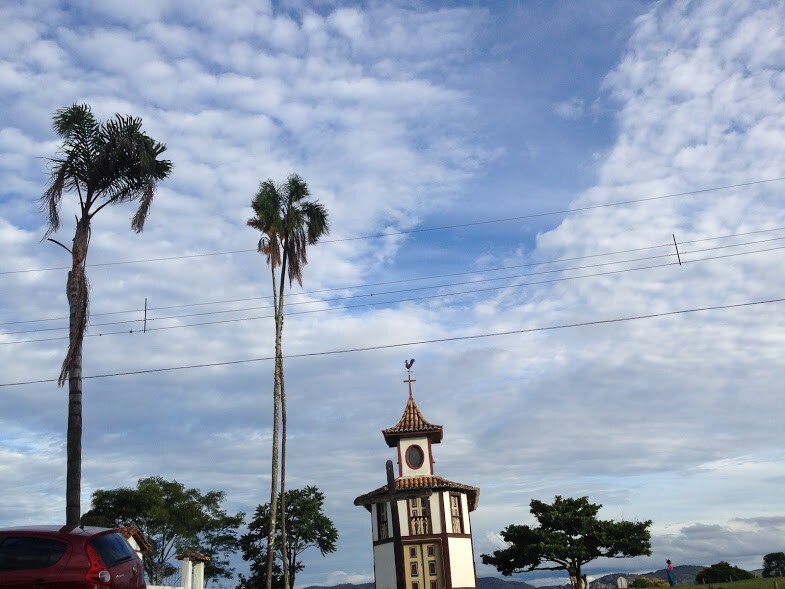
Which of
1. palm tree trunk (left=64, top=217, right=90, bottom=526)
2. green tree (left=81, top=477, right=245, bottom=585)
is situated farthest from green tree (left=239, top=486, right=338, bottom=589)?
palm tree trunk (left=64, top=217, right=90, bottom=526)

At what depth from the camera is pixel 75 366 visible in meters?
21.5

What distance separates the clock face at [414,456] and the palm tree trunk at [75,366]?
24.3m

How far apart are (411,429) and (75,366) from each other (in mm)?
24226

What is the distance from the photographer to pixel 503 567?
44.7m

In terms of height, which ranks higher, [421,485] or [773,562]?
[421,485]

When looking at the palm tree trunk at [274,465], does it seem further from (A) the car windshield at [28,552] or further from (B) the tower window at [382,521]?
(A) the car windshield at [28,552]

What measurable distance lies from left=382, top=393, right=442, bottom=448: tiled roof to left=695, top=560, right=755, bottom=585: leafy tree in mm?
18786

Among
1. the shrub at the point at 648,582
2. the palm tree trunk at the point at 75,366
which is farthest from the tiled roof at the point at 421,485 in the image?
the palm tree trunk at the point at 75,366

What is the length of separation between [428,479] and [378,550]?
15.6 feet

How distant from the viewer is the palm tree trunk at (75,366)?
20.2 meters

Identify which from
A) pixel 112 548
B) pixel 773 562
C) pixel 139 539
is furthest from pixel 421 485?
pixel 773 562

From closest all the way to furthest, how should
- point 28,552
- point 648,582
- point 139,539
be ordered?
1. point 28,552
2. point 139,539
3. point 648,582

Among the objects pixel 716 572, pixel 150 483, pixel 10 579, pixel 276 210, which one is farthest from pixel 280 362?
pixel 716 572

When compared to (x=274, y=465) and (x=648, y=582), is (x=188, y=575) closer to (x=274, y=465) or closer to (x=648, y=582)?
(x=274, y=465)
